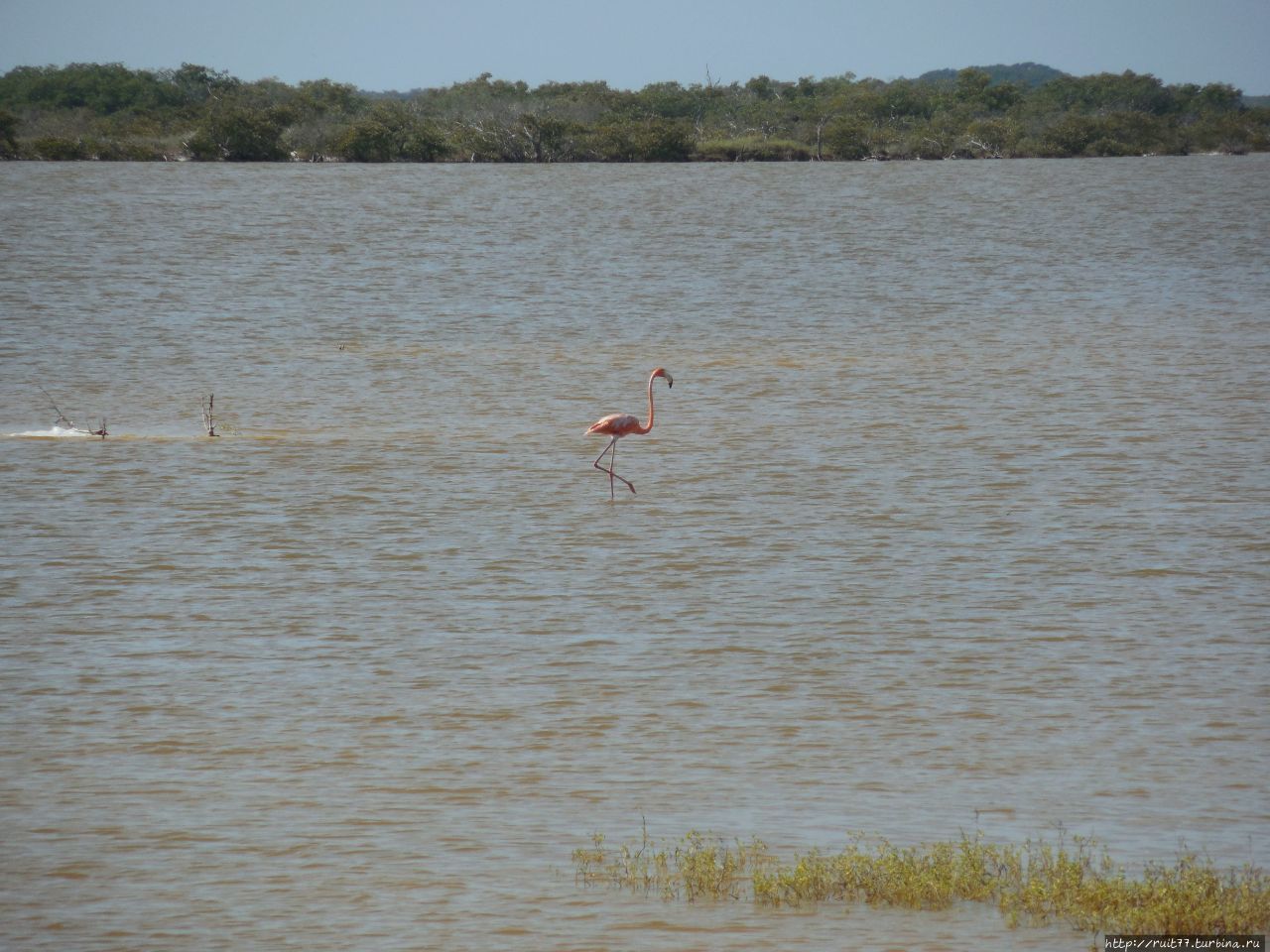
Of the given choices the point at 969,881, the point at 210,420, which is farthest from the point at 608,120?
the point at 969,881

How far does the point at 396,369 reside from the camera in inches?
842

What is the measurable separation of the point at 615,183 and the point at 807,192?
9753 mm

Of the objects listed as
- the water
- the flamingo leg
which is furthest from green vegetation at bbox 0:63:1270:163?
the flamingo leg

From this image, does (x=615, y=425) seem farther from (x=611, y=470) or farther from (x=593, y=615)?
(x=593, y=615)

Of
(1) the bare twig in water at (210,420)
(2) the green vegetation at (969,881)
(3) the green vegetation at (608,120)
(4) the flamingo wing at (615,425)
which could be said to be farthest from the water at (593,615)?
(3) the green vegetation at (608,120)

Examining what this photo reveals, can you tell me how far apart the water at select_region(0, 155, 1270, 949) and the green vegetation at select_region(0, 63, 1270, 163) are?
57.9 meters

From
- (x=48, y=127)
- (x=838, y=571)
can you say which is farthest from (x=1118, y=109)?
(x=838, y=571)

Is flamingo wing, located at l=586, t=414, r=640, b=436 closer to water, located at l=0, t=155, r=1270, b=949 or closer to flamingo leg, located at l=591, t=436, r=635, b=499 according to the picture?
flamingo leg, located at l=591, t=436, r=635, b=499

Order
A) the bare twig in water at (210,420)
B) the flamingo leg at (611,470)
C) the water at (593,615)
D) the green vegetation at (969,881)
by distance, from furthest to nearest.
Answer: the bare twig in water at (210,420) → the flamingo leg at (611,470) → the water at (593,615) → the green vegetation at (969,881)

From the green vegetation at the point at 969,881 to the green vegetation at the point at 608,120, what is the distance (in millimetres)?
75794

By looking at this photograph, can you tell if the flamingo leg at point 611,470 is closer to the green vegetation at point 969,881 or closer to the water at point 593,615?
the water at point 593,615

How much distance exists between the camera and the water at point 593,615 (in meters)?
6.84

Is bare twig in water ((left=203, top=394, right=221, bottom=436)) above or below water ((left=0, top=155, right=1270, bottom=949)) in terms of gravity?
above

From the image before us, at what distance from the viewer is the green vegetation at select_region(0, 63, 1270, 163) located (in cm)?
8156
